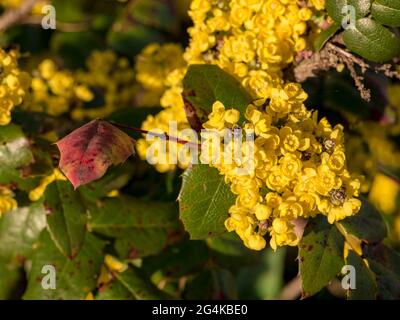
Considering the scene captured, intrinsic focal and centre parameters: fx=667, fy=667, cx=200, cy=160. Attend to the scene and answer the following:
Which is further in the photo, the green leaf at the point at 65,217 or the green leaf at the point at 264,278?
the green leaf at the point at 264,278

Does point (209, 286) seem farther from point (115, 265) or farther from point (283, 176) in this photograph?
point (283, 176)

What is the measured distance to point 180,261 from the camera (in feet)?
6.28

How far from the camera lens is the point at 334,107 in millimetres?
1927

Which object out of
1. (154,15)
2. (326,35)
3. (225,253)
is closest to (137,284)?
(225,253)

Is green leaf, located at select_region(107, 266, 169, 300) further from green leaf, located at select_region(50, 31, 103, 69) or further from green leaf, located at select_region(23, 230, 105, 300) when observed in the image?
green leaf, located at select_region(50, 31, 103, 69)

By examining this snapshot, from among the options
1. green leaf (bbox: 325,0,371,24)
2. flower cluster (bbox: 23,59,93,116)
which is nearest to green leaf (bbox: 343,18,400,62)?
green leaf (bbox: 325,0,371,24)

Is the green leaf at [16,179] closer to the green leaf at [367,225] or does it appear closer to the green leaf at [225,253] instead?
the green leaf at [225,253]

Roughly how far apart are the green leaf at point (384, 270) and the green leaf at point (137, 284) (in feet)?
1.85

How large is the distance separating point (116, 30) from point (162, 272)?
1.16 m

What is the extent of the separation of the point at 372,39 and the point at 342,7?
0.09 meters

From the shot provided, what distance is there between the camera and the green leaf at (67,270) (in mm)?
1677

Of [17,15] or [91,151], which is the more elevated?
[91,151]

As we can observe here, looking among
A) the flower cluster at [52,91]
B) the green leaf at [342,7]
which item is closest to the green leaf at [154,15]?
the flower cluster at [52,91]
